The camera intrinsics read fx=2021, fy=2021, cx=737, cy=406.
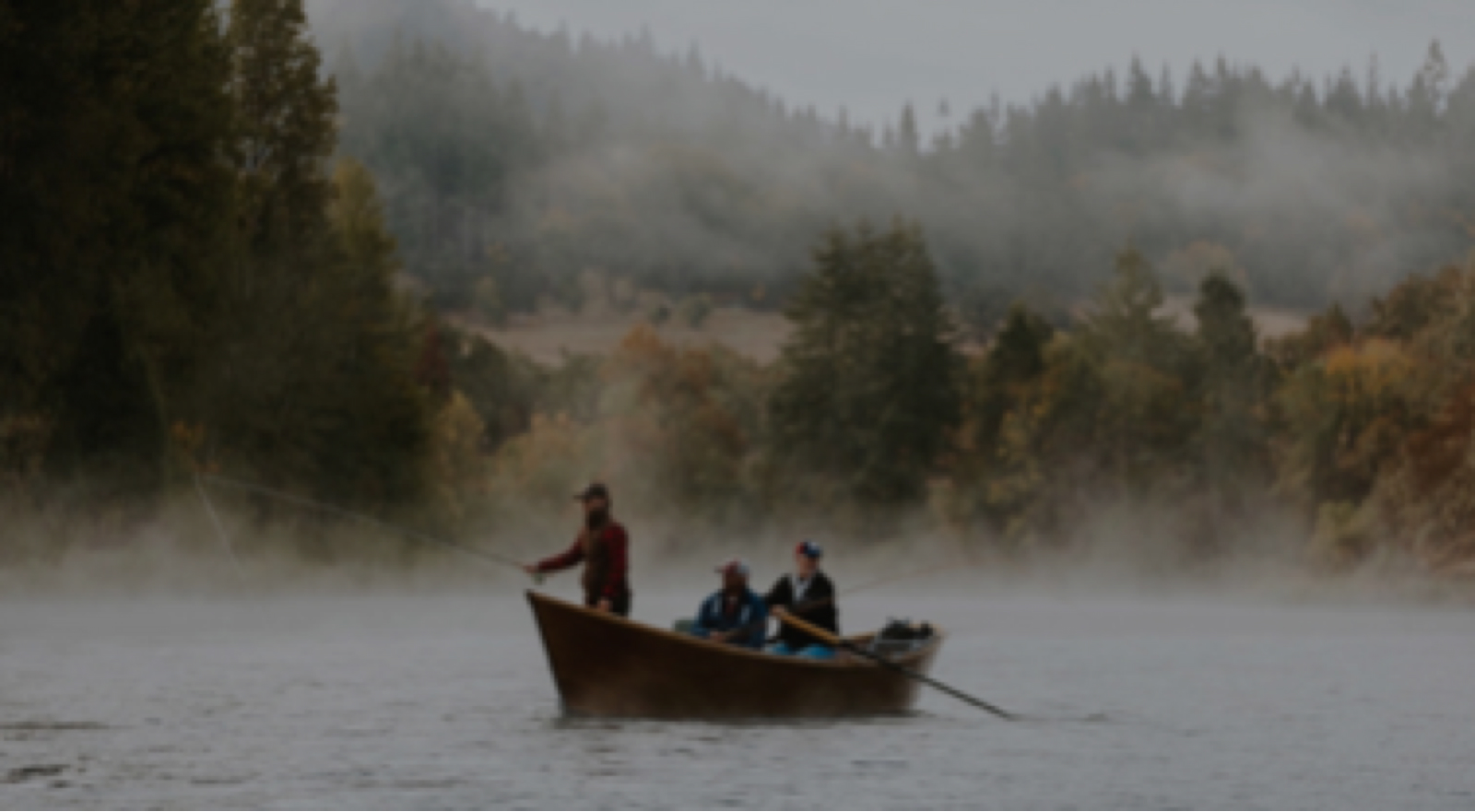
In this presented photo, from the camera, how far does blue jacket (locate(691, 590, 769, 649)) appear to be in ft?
77.3

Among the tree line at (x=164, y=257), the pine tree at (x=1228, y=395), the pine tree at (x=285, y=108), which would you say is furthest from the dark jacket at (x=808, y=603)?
the pine tree at (x=1228, y=395)

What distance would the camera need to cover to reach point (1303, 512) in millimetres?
74062

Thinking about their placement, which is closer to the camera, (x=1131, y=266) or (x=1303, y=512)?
(x=1303, y=512)

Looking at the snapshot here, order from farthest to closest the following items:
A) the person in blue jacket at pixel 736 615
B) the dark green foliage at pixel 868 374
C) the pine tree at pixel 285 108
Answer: the dark green foliage at pixel 868 374 < the pine tree at pixel 285 108 < the person in blue jacket at pixel 736 615

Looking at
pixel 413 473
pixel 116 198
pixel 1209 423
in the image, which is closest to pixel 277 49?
pixel 413 473

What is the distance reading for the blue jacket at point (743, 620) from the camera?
77.3 ft

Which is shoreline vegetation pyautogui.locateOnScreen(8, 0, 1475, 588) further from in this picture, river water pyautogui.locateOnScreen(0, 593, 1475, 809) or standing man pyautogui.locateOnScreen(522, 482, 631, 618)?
standing man pyautogui.locateOnScreen(522, 482, 631, 618)

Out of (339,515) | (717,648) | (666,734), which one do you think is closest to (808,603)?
(717,648)

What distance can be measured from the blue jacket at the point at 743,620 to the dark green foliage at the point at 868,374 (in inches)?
2676

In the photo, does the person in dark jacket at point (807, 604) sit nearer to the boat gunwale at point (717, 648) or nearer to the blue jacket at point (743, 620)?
the blue jacket at point (743, 620)

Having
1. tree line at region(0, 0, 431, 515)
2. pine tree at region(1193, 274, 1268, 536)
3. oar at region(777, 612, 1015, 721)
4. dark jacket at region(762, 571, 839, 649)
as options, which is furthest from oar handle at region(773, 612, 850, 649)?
pine tree at region(1193, 274, 1268, 536)

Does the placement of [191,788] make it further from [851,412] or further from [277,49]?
[851,412]

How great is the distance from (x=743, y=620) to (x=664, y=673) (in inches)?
65.1

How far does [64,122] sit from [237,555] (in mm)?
19586
